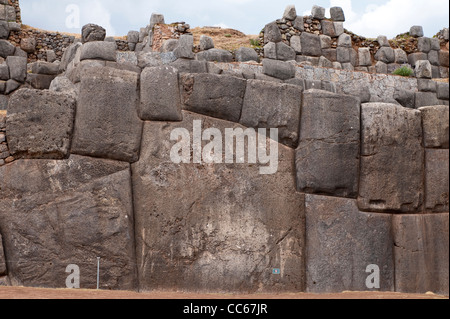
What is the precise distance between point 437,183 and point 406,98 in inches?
365

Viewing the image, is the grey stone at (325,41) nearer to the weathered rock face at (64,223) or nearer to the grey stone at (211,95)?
the grey stone at (211,95)

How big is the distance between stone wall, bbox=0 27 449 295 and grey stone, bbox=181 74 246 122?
0.01 meters

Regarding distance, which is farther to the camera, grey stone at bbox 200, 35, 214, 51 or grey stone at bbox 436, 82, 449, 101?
grey stone at bbox 436, 82, 449, 101

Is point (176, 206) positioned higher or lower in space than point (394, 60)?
lower

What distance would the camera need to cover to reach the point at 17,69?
52.3ft

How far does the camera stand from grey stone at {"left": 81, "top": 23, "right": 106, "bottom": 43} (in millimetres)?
10773

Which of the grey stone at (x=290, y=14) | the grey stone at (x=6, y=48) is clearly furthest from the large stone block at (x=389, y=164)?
the grey stone at (x=6, y=48)

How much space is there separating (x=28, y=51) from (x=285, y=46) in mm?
10569

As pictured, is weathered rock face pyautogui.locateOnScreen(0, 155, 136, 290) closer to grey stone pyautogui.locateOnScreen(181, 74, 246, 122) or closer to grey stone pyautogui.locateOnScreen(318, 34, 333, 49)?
grey stone pyautogui.locateOnScreen(181, 74, 246, 122)

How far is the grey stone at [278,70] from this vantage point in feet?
48.7

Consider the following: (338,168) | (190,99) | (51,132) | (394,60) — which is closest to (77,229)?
(51,132)

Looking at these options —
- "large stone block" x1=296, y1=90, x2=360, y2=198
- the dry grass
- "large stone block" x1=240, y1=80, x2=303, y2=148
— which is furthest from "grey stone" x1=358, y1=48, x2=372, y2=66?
"large stone block" x1=240, y1=80, x2=303, y2=148

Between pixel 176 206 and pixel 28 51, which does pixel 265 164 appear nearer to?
pixel 176 206

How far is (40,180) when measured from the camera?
22.2ft
